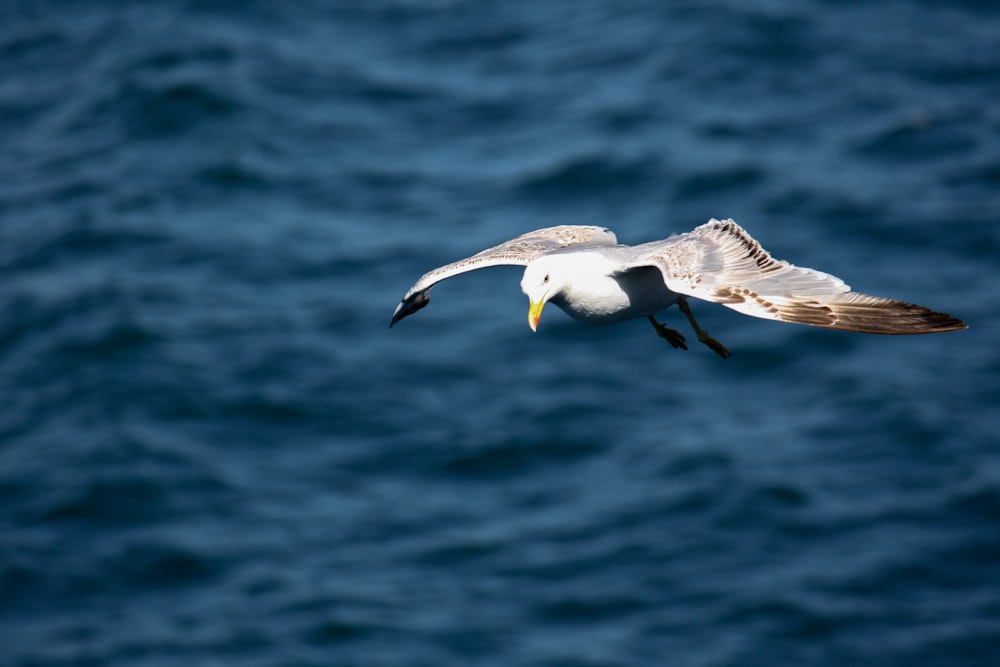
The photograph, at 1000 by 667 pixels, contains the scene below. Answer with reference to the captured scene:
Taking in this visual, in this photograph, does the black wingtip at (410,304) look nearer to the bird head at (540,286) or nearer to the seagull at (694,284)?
the seagull at (694,284)

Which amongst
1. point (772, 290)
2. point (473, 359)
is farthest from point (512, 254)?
point (473, 359)

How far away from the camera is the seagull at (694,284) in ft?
35.9

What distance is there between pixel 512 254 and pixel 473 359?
22511 mm

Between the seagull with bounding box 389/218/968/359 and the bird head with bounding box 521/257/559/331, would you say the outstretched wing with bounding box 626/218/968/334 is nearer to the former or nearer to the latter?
the seagull with bounding box 389/218/968/359

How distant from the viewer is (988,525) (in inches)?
1305

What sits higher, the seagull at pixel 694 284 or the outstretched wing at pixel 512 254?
the outstretched wing at pixel 512 254

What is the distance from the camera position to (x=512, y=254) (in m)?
13.9

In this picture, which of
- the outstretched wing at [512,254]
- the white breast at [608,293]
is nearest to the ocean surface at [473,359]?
the outstretched wing at [512,254]

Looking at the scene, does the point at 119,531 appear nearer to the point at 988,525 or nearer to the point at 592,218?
the point at 592,218

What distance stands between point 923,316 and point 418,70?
1467 inches

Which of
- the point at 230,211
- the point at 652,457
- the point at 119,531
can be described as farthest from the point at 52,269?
the point at 652,457

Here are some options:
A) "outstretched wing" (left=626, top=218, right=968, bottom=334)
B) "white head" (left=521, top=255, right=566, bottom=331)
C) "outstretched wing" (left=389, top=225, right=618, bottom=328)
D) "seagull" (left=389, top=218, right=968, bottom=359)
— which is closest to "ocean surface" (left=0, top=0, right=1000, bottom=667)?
"outstretched wing" (left=389, top=225, right=618, bottom=328)

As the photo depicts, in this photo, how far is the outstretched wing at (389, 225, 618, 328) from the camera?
13523 mm

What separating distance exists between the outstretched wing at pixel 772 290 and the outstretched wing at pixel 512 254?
183 cm
